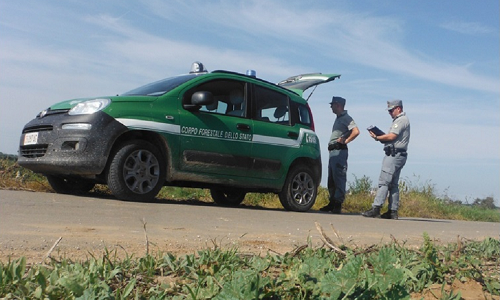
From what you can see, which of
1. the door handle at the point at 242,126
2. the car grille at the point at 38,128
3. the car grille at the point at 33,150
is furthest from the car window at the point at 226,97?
the car grille at the point at 33,150

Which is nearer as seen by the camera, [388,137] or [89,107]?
[89,107]

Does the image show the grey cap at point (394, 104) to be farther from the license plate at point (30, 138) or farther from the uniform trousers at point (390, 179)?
the license plate at point (30, 138)

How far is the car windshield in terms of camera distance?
7176 mm

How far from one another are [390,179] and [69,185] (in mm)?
4729

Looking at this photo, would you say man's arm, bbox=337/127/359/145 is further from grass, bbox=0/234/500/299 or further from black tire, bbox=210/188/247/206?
grass, bbox=0/234/500/299

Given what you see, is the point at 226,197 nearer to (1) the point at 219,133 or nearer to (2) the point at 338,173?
(2) the point at 338,173

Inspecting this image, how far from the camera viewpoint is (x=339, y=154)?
377 inches

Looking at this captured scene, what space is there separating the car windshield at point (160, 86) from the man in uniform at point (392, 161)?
324 cm

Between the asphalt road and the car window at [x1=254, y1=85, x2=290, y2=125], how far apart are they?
2.29 m

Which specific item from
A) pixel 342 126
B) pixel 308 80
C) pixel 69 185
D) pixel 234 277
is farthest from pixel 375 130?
pixel 234 277

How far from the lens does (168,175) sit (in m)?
6.94

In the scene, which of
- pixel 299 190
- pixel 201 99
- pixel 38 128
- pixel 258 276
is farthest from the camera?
pixel 299 190

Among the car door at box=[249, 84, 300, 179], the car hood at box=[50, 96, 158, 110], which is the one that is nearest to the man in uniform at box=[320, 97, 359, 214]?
the car door at box=[249, 84, 300, 179]

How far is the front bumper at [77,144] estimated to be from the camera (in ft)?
20.8
